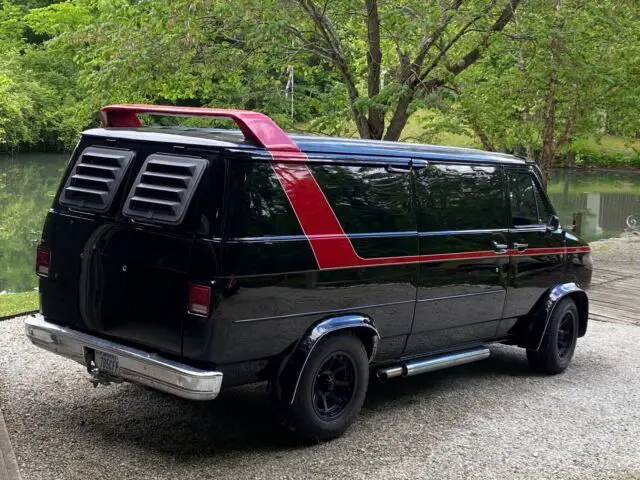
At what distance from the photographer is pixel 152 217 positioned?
4.96 meters

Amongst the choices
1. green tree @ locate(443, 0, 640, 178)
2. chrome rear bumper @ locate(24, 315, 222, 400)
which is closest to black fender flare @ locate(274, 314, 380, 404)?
chrome rear bumper @ locate(24, 315, 222, 400)

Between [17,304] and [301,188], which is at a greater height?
[301,188]

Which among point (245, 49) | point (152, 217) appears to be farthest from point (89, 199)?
point (245, 49)

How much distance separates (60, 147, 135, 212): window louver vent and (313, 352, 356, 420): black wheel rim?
5.94 ft

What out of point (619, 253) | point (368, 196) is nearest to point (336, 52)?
point (368, 196)

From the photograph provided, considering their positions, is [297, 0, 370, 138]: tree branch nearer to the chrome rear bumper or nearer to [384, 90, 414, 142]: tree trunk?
[384, 90, 414, 142]: tree trunk

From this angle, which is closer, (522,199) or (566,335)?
(522,199)

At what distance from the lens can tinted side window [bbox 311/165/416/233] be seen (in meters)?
5.47

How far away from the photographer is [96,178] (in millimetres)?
5383

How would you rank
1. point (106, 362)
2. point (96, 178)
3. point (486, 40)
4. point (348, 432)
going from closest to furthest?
point (106, 362) → point (96, 178) → point (348, 432) → point (486, 40)

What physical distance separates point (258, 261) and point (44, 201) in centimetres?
2222

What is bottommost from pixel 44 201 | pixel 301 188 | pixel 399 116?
pixel 44 201

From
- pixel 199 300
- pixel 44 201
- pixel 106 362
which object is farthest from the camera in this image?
pixel 44 201

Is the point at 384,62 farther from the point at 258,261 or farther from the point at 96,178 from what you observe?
the point at 258,261
